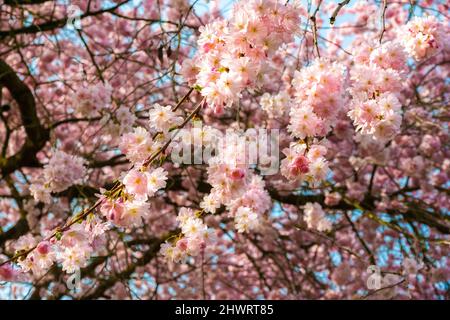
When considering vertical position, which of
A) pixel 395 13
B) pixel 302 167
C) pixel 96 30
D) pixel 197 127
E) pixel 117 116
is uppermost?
pixel 395 13

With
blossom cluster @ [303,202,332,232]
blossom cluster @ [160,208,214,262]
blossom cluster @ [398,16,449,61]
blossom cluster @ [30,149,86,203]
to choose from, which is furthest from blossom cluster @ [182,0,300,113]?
blossom cluster @ [303,202,332,232]

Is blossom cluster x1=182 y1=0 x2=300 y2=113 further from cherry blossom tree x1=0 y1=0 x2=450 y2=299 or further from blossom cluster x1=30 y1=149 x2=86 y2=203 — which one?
blossom cluster x1=30 y1=149 x2=86 y2=203

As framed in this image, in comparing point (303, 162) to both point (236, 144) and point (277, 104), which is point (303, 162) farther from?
point (277, 104)

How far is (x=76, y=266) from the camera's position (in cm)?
196

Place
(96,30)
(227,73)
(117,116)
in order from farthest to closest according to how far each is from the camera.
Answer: (96,30), (117,116), (227,73)

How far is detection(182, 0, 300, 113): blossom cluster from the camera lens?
171cm

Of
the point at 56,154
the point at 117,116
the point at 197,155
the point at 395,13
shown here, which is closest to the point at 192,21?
the point at 395,13

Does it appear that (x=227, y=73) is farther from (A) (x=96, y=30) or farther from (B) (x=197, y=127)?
(A) (x=96, y=30)

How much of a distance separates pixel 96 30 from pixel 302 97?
15.4 ft

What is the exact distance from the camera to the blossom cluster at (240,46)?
5.60ft

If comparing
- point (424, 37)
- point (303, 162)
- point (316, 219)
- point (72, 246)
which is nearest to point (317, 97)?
point (303, 162)

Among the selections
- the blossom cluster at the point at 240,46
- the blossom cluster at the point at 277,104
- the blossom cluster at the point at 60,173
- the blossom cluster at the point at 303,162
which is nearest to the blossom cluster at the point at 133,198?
the blossom cluster at the point at 240,46

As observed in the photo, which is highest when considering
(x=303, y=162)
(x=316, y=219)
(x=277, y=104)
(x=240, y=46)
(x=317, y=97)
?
(x=277, y=104)

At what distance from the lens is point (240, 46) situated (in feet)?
5.88
